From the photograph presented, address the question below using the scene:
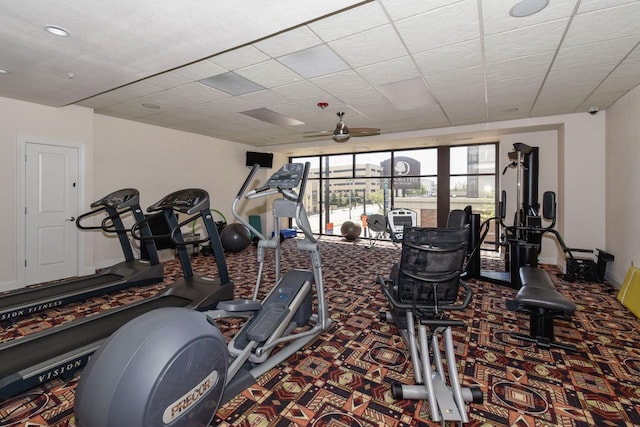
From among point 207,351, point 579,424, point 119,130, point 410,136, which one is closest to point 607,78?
point 410,136

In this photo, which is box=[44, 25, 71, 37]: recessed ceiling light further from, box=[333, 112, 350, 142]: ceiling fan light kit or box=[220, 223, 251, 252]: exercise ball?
box=[220, 223, 251, 252]: exercise ball

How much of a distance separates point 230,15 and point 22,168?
453 cm

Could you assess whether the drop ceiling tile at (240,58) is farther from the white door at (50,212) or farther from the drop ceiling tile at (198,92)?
the white door at (50,212)

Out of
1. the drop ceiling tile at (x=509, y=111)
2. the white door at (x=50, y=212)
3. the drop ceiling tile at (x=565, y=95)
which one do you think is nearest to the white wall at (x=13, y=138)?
the white door at (x=50, y=212)

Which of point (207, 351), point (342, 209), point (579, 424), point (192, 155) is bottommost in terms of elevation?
point (579, 424)

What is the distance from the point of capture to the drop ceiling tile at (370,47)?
289 centimetres

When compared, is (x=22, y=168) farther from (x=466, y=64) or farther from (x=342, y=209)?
(x=342, y=209)

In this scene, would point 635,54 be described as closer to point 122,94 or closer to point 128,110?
point 122,94

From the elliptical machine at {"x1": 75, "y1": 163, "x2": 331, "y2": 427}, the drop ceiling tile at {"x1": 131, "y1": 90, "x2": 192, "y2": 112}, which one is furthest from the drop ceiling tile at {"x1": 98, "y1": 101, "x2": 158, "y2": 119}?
the elliptical machine at {"x1": 75, "y1": 163, "x2": 331, "y2": 427}

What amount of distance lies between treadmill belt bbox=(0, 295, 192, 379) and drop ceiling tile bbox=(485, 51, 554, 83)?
4.91 meters

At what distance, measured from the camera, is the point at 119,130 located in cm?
604

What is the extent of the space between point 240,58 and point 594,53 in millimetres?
3796

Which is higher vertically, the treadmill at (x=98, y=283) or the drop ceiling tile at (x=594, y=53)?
the drop ceiling tile at (x=594, y=53)

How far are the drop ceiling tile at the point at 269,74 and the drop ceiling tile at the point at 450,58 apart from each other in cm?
152
